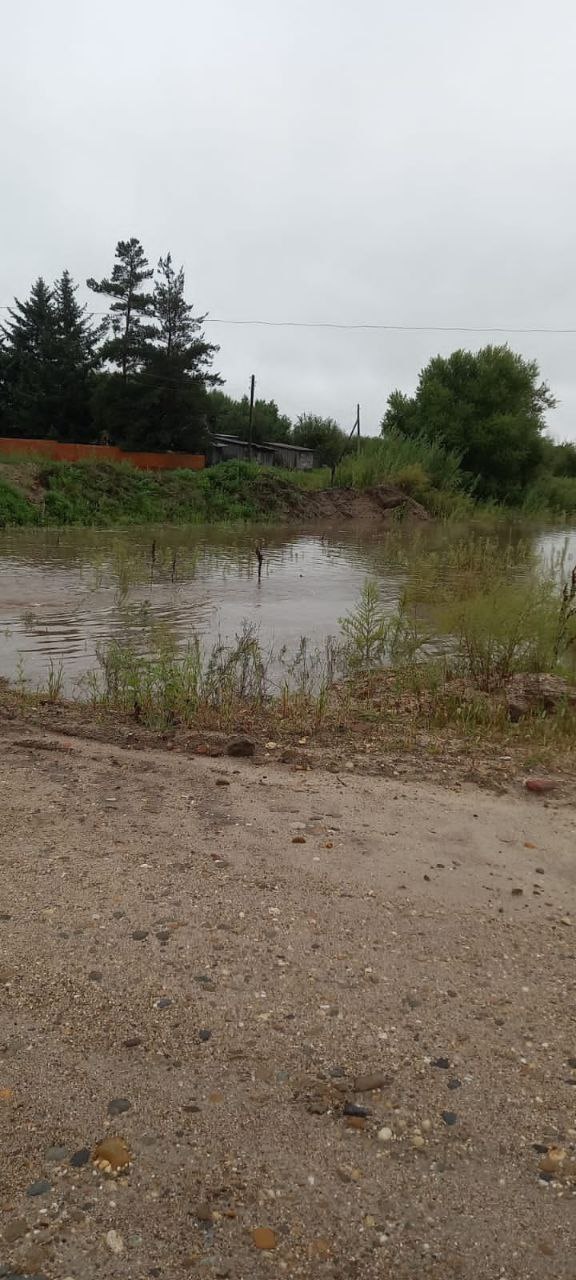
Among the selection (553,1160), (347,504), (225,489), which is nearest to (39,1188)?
(553,1160)

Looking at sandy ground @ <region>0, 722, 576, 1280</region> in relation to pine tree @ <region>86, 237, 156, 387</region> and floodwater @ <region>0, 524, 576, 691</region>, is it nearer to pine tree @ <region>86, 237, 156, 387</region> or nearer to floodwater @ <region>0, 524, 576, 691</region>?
floodwater @ <region>0, 524, 576, 691</region>

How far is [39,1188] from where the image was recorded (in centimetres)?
190

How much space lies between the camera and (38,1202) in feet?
6.14

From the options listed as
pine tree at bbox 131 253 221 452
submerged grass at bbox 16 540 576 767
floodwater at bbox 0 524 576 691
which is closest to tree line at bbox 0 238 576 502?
pine tree at bbox 131 253 221 452

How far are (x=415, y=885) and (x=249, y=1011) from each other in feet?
3.68

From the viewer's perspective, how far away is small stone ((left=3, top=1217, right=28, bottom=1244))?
1.79 m

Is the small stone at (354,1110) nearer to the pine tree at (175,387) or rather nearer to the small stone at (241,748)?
the small stone at (241,748)

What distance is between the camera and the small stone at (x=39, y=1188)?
1891mm

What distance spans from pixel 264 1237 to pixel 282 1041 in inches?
24.8

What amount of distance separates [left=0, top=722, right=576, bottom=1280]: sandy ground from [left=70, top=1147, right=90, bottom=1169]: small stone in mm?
26

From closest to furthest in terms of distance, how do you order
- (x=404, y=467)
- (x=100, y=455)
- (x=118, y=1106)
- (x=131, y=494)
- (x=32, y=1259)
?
(x=32, y=1259) < (x=118, y=1106) < (x=131, y=494) < (x=100, y=455) < (x=404, y=467)

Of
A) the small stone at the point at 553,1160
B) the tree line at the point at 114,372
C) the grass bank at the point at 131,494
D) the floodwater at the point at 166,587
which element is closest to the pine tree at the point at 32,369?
the tree line at the point at 114,372

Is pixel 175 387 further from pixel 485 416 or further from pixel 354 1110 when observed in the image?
pixel 354 1110

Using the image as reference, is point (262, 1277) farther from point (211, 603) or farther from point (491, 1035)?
point (211, 603)
